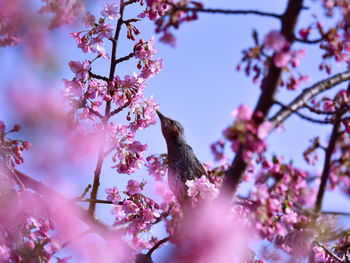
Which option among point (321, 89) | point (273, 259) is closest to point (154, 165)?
point (273, 259)

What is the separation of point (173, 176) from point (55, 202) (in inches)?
68.9

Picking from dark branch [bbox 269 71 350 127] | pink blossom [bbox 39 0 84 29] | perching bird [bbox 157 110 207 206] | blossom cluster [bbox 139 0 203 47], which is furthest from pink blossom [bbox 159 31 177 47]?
perching bird [bbox 157 110 207 206]

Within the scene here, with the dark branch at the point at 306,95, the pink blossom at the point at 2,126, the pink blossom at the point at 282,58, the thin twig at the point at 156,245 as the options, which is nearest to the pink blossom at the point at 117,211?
the thin twig at the point at 156,245

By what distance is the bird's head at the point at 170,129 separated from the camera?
599 cm

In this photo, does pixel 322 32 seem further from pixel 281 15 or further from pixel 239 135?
pixel 239 135

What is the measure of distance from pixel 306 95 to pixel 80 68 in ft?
9.72

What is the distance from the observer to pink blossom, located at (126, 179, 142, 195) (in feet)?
17.2

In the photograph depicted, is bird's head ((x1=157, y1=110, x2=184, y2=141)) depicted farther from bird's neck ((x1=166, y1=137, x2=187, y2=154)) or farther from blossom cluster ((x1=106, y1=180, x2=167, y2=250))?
blossom cluster ((x1=106, y1=180, x2=167, y2=250))

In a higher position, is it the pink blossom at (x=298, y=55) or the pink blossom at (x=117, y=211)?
the pink blossom at (x=117, y=211)

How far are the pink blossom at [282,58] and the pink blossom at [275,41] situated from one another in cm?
4

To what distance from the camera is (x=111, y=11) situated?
15.1 ft

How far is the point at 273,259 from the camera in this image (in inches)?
165

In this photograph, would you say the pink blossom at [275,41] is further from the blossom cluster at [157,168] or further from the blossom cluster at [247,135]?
the blossom cluster at [157,168]

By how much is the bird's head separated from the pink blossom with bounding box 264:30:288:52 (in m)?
3.45
